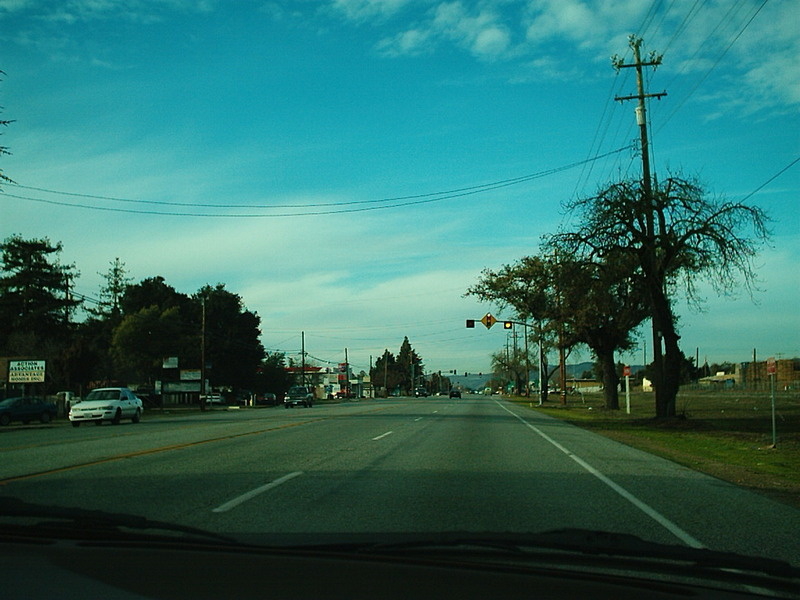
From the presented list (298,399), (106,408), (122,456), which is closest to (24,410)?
(106,408)

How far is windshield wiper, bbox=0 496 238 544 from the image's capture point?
547 cm

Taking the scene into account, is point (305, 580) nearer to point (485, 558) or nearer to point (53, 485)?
point (485, 558)

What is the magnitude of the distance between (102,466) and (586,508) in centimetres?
870

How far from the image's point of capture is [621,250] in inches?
1110

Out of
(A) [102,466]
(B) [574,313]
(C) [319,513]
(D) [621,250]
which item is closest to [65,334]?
(B) [574,313]

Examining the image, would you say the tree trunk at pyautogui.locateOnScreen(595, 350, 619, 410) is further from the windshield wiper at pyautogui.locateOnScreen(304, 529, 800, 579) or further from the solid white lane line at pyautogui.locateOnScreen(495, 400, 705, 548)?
the windshield wiper at pyautogui.locateOnScreen(304, 529, 800, 579)

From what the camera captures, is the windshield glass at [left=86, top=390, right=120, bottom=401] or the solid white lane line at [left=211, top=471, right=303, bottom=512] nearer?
the solid white lane line at [left=211, top=471, right=303, bottom=512]

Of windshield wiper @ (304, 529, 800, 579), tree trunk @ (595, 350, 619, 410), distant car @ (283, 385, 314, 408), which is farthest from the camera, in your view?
distant car @ (283, 385, 314, 408)

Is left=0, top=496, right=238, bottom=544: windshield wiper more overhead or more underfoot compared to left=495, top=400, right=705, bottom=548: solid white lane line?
more overhead

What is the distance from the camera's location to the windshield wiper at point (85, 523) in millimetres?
5473

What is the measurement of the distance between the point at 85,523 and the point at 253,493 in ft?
14.6

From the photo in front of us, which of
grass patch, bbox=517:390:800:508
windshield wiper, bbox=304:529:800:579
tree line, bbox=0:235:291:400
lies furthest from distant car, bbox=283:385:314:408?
windshield wiper, bbox=304:529:800:579

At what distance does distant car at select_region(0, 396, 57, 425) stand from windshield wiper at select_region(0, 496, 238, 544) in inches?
1296

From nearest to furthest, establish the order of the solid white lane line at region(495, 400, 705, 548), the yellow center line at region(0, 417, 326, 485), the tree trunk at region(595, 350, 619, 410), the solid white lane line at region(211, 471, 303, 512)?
1. the solid white lane line at region(495, 400, 705, 548)
2. the solid white lane line at region(211, 471, 303, 512)
3. the yellow center line at region(0, 417, 326, 485)
4. the tree trunk at region(595, 350, 619, 410)
